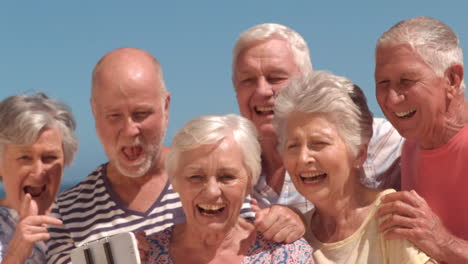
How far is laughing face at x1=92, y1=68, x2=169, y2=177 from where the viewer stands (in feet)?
15.4

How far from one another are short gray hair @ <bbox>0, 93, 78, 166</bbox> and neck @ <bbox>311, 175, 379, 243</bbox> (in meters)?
2.25

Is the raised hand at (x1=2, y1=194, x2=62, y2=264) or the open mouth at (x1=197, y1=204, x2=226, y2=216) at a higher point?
the raised hand at (x1=2, y1=194, x2=62, y2=264)

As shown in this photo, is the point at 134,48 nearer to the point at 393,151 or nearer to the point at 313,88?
the point at 313,88

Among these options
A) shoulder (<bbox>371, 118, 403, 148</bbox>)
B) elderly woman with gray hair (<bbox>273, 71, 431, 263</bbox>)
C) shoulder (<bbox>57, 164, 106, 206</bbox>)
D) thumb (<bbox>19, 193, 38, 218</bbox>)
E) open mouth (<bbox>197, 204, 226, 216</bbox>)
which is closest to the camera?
open mouth (<bbox>197, 204, 226, 216</bbox>)

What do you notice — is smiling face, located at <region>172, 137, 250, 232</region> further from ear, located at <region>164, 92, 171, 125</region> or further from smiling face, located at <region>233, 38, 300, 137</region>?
smiling face, located at <region>233, 38, 300, 137</region>

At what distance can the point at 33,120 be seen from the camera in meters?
4.90

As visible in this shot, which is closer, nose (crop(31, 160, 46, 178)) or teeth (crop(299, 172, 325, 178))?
teeth (crop(299, 172, 325, 178))

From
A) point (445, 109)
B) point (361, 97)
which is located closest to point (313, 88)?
point (361, 97)

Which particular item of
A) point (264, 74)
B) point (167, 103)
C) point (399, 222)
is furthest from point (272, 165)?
point (399, 222)

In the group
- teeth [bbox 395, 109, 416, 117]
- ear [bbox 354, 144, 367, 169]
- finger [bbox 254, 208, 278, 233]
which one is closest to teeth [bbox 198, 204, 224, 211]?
finger [bbox 254, 208, 278, 233]

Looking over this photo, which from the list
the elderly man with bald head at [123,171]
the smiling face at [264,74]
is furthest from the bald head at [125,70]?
the smiling face at [264,74]

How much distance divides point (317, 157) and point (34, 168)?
7.81ft

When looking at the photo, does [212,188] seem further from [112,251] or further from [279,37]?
[279,37]

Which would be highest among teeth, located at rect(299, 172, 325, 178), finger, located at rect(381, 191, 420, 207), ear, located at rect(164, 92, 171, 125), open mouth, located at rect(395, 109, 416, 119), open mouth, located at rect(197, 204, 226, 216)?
ear, located at rect(164, 92, 171, 125)
